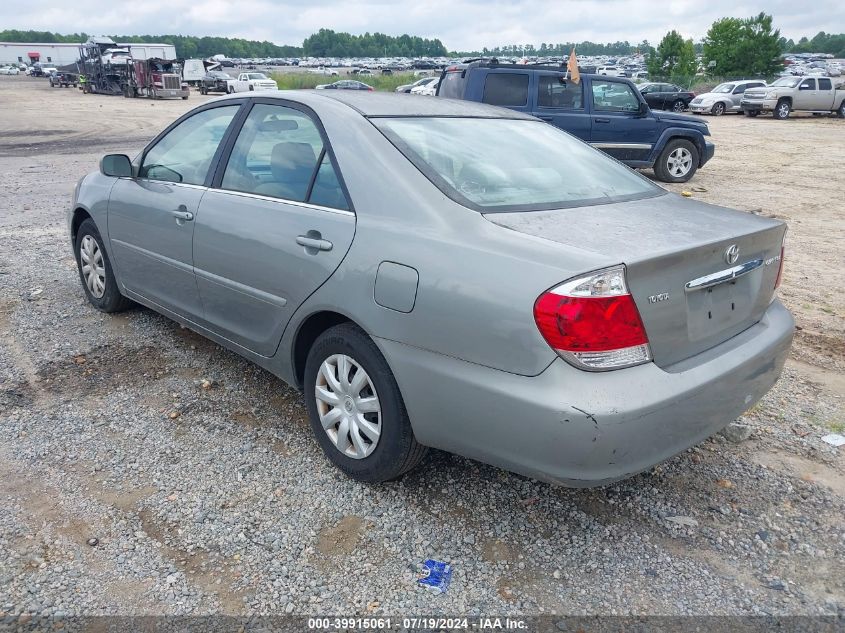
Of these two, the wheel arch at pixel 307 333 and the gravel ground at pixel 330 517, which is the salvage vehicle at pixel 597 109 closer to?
the gravel ground at pixel 330 517

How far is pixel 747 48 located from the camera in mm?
48375

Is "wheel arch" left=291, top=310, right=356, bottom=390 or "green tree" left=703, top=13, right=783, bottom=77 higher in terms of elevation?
"green tree" left=703, top=13, right=783, bottom=77

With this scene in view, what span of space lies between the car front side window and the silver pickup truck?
2979 cm

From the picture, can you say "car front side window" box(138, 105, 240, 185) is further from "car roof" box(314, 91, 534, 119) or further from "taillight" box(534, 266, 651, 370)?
"taillight" box(534, 266, 651, 370)

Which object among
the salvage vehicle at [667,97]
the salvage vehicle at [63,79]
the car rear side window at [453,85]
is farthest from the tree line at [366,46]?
the car rear side window at [453,85]

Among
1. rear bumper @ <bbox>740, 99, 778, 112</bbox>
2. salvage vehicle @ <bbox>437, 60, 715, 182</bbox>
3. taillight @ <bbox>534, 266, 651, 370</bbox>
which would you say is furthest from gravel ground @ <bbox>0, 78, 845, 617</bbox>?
rear bumper @ <bbox>740, 99, 778, 112</bbox>

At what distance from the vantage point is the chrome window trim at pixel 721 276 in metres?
2.53

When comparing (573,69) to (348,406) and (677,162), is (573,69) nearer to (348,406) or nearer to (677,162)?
(677,162)

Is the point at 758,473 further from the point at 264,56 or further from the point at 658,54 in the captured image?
the point at 264,56

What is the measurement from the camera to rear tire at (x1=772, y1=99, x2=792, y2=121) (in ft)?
93.2

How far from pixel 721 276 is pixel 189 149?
122 inches

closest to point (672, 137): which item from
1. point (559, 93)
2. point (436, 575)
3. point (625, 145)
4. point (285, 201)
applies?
point (625, 145)

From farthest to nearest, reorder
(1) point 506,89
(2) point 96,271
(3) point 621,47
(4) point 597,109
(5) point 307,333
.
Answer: (3) point 621,47
(4) point 597,109
(1) point 506,89
(2) point 96,271
(5) point 307,333

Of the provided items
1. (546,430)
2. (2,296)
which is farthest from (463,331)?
(2,296)
